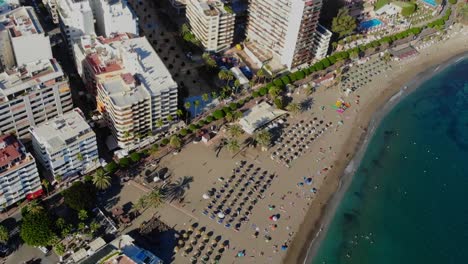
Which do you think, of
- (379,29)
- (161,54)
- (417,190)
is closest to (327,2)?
(379,29)

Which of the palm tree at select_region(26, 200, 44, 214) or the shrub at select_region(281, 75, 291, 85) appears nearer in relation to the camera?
the palm tree at select_region(26, 200, 44, 214)

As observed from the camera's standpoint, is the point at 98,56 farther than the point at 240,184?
Yes

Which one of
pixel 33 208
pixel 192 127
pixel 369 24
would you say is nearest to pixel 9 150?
pixel 33 208

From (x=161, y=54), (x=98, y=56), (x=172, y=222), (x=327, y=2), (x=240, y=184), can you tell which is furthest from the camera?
(x=327, y=2)

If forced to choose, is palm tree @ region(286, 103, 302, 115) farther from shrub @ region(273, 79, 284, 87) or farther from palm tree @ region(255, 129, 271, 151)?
palm tree @ region(255, 129, 271, 151)

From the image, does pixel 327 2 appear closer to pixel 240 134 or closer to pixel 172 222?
pixel 240 134

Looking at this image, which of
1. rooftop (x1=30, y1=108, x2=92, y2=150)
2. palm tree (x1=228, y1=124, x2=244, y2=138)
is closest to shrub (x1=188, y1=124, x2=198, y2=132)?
palm tree (x1=228, y1=124, x2=244, y2=138)

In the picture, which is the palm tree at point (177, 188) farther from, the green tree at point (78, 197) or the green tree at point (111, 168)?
the green tree at point (78, 197)
